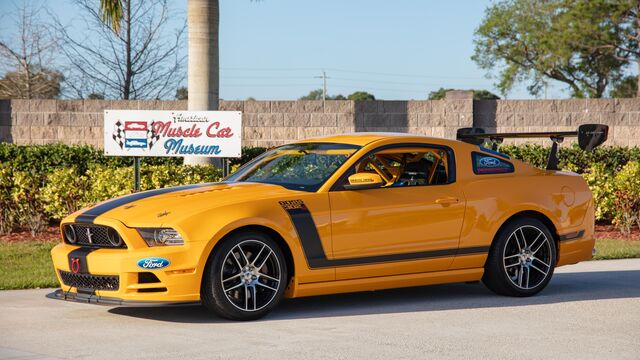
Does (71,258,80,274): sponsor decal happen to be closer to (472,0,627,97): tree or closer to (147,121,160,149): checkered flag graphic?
(147,121,160,149): checkered flag graphic

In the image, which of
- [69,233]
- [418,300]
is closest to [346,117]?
[418,300]

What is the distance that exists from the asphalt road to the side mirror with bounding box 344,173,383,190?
1073 mm

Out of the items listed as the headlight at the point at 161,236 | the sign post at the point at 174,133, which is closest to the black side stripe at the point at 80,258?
the headlight at the point at 161,236

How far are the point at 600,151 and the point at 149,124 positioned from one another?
8535mm

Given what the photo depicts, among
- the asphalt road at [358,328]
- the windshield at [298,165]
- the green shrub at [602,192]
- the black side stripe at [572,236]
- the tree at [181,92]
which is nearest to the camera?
the asphalt road at [358,328]

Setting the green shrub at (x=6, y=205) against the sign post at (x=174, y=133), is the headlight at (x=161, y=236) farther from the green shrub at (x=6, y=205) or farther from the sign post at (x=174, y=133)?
the green shrub at (x=6, y=205)

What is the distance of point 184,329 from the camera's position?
309 inches

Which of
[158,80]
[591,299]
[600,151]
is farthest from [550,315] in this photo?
[158,80]

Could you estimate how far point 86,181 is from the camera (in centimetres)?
1557

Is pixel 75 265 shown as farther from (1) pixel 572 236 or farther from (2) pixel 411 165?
(1) pixel 572 236

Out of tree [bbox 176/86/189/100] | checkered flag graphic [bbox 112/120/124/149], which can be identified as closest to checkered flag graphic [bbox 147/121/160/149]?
checkered flag graphic [bbox 112/120/124/149]

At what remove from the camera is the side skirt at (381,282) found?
8.49 m

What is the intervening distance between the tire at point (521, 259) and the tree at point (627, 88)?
40.5 meters

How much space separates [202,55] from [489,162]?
7.45m
